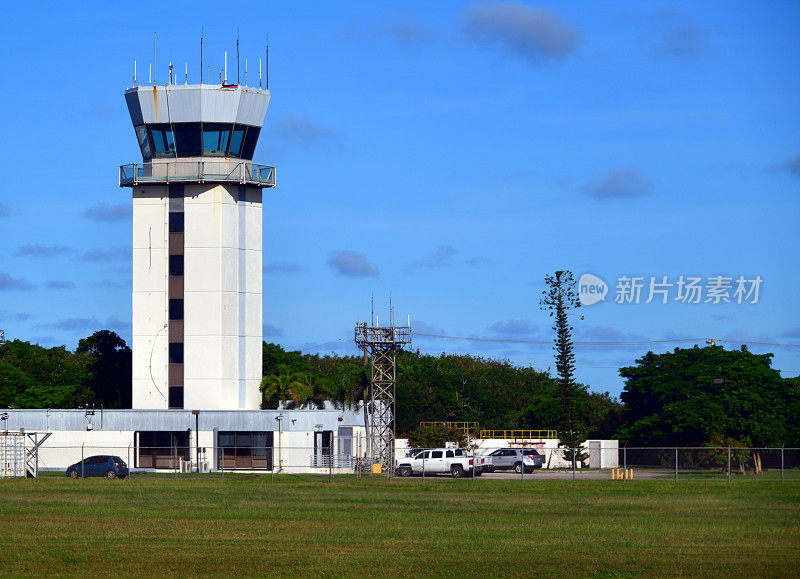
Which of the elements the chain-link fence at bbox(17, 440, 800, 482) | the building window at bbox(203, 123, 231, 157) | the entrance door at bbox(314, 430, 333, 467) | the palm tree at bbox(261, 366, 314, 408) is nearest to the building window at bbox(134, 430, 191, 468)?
the chain-link fence at bbox(17, 440, 800, 482)

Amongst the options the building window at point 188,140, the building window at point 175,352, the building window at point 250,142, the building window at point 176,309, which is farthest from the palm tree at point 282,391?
the building window at point 188,140

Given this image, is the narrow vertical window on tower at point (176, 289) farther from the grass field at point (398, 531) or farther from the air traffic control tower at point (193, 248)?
the grass field at point (398, 531)

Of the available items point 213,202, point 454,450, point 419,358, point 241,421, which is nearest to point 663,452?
point 454,450

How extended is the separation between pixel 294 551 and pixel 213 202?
58.1 meters

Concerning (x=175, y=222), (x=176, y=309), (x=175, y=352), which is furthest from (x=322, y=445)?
(x=175, y=222)

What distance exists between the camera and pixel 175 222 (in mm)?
85250

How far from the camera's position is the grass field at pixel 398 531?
26656 mm

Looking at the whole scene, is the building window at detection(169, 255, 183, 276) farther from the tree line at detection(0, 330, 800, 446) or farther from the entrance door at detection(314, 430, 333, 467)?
the entrance door at detection(314, 430, 333, 467)

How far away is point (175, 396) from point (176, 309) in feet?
21.0

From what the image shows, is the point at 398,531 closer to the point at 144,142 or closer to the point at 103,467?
the point at 103,467

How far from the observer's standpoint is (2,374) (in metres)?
99.8

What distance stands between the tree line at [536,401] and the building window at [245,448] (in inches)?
248

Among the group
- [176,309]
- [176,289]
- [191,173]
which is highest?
[191,173]

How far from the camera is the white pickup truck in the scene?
74.0m
